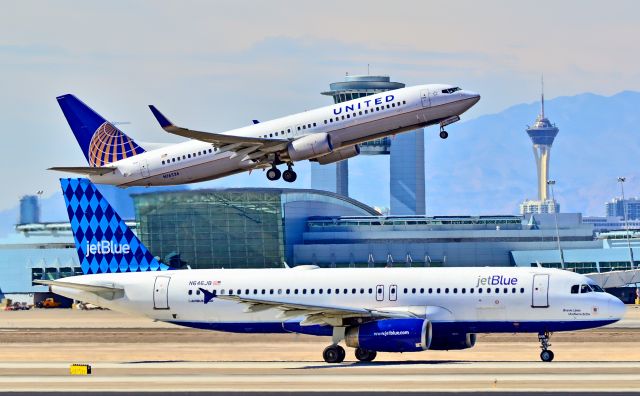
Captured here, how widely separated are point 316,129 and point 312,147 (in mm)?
1232

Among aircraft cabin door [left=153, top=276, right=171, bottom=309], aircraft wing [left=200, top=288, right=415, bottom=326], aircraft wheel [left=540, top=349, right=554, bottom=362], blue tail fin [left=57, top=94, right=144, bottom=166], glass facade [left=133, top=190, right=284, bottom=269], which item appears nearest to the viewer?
aircraft wheel [left=540, top=349, right=554, bottom=362]

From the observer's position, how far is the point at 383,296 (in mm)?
72000

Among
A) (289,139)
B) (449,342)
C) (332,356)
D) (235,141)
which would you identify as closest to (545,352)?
(449,342)

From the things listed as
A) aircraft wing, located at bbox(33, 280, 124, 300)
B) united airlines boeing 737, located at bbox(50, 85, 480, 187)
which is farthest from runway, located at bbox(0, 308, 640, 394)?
united airlines boeing 737, located at bbox(50, 85, 480, 187)

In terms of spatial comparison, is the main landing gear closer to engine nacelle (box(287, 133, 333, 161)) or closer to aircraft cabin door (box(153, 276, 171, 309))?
engine nacelle (box(287, 133, 333, 161))


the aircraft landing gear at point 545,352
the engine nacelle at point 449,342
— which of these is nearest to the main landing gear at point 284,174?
the engine nacelle at point 449,342

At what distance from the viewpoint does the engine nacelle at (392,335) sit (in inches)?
2653

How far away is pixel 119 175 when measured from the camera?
7338cm

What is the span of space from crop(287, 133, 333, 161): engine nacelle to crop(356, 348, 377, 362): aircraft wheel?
31.8 feet

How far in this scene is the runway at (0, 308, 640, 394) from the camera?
53.6m

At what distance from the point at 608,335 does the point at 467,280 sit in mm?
17576

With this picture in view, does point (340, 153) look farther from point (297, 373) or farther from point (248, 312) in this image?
point (297, 373)

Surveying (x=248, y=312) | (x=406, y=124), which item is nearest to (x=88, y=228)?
(x=248, y=312)

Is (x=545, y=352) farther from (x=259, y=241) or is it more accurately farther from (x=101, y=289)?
(x=259, y=241)
